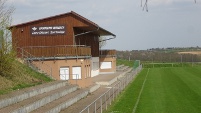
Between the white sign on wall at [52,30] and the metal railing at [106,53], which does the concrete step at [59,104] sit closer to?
the white sign on wall at [52,30]

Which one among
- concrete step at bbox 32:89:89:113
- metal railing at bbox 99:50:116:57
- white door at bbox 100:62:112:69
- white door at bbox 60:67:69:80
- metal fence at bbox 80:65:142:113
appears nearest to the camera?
concrete step at bbox 32:89:89:113

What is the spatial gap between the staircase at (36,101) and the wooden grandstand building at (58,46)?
772 centimetres

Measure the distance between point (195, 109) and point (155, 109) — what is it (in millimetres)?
2144

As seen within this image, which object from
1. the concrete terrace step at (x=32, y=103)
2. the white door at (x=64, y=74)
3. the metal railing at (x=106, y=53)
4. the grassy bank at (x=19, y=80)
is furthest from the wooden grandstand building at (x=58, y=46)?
the metal railing at (x=106, y=53)

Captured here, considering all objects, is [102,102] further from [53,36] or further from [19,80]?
[53,36]

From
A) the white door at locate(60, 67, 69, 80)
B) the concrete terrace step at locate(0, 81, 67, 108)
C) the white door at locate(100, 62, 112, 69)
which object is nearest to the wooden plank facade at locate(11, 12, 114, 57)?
the white door at locate(60, 67, 69, 80)

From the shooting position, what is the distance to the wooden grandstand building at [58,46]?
33125 millimetres

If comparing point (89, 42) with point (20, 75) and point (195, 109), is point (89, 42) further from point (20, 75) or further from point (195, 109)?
point (195, 109)

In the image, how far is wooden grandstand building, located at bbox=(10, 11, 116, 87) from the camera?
3312 centimetres

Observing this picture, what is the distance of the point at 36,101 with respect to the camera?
62.1ft

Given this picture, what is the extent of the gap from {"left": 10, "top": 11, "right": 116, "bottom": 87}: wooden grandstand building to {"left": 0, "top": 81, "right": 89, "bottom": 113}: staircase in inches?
304

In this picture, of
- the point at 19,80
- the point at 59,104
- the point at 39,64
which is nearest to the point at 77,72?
the point at 39,64

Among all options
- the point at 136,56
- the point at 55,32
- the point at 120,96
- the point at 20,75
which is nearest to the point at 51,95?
the point at 20,75

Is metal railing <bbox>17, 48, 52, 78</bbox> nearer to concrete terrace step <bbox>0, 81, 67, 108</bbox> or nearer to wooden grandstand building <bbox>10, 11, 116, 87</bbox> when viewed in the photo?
wooden grandstand building <bbox>10, 11, 116, 87</bbox>
